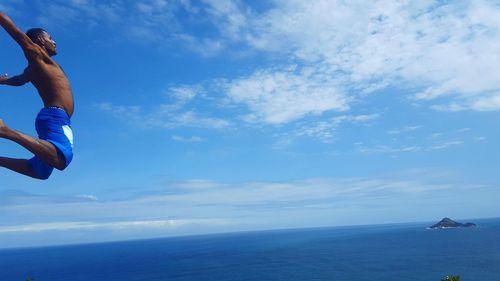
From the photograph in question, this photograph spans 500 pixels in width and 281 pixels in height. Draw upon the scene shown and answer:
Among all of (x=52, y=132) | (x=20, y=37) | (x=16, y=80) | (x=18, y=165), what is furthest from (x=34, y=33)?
A: (x=18, y=165)

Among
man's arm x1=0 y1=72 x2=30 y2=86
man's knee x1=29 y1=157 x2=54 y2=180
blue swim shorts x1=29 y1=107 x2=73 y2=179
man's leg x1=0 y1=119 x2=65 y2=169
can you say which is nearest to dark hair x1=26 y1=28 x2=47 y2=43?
man's arm x1=0 y1=72 x2=30 y2=86

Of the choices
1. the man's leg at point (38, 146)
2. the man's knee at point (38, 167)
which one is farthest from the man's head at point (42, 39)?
the man's knee at point (38, 167)

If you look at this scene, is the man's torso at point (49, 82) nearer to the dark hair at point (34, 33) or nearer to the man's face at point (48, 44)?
the man's face at point (48, 44)

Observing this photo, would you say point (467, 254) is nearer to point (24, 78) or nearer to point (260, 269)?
point (260, 269)

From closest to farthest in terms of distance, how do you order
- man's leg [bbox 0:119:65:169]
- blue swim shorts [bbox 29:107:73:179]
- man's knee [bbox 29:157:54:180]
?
man's leg [bbox 0:119:65:169], blue swim shorts [bbox 29:107:73:179], man's knee [bbox 29:157:54:180]

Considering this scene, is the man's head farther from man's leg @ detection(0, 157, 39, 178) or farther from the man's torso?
man's leg @ detection(0, 157, 39, 178)

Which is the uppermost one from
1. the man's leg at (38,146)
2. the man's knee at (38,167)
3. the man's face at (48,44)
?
the man's face at (48,44)

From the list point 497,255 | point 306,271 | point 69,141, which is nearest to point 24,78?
point 69,141
